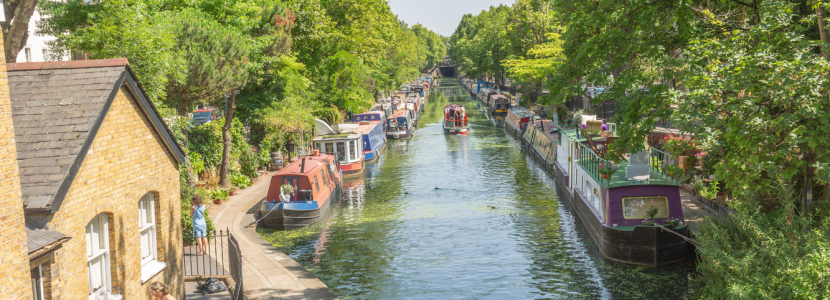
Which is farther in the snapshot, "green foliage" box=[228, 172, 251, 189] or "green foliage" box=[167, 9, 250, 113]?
"green foliage" box=[228, 172, 251, 189]

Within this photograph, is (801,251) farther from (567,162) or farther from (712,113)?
(567,162)

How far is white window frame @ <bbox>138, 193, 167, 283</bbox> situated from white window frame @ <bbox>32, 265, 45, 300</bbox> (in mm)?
3012

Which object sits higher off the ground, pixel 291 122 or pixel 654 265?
pixel 291 122

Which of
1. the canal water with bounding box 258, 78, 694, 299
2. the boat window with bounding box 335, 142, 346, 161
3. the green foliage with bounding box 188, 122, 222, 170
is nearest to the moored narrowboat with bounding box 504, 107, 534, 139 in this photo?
the canal water with bounding box 258, 78, 694, 299

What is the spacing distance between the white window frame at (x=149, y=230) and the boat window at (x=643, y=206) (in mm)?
12846

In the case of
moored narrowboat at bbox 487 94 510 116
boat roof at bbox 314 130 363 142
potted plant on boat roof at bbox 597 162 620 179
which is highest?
moored narrowboat at bbox 487 94 510 116

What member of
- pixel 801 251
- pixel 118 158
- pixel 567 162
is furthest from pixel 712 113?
pixel 567 162

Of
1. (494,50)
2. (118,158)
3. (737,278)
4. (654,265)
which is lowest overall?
(654,265)

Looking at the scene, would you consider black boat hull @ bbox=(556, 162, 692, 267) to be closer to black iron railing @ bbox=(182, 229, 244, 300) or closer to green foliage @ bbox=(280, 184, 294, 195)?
black iron railing @ bbox=(182, 229, 244, 300)

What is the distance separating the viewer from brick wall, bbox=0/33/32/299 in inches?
271

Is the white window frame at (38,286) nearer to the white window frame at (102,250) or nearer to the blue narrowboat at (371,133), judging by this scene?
the white window frame at (102,250)

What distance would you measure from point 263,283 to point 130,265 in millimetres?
5092

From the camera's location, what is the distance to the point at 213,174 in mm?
27172

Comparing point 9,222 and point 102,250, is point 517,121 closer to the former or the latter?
point 102,250
